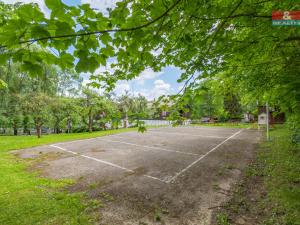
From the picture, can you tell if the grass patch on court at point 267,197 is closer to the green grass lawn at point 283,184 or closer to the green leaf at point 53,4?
the green grass lawn at point 283,184

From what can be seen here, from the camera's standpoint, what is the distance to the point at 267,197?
374 cm

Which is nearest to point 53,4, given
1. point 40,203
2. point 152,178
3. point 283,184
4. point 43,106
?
point 40,203

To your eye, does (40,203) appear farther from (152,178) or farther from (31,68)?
(31,68)

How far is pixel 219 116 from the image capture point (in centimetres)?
2911

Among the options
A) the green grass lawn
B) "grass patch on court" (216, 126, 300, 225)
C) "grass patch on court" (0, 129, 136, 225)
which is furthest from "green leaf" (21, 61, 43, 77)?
the green grass lawn

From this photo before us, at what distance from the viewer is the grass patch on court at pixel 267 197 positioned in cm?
304

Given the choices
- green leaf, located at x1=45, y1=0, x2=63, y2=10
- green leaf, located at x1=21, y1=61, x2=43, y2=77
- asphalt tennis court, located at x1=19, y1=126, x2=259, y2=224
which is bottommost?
asphalt tennis court, located at x1=19, y1=126, x2=259, y2=224

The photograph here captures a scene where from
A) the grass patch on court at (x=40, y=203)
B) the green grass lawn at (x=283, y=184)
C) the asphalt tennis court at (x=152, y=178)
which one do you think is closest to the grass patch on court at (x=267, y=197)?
the green grass lawn at (x=283, y=184)

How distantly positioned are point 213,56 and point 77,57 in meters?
2.31

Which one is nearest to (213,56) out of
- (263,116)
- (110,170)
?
(110,170)

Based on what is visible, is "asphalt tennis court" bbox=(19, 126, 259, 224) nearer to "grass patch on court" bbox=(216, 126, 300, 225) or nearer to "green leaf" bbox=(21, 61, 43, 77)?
"grass patch on court" bbox=(216, 126, 300, 225)

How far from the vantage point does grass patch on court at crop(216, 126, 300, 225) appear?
119 inches

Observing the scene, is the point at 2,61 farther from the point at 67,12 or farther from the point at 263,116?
the point at 263,116

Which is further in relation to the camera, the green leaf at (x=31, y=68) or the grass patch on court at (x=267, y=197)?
the grass patch on court at (x=267, y=197)
